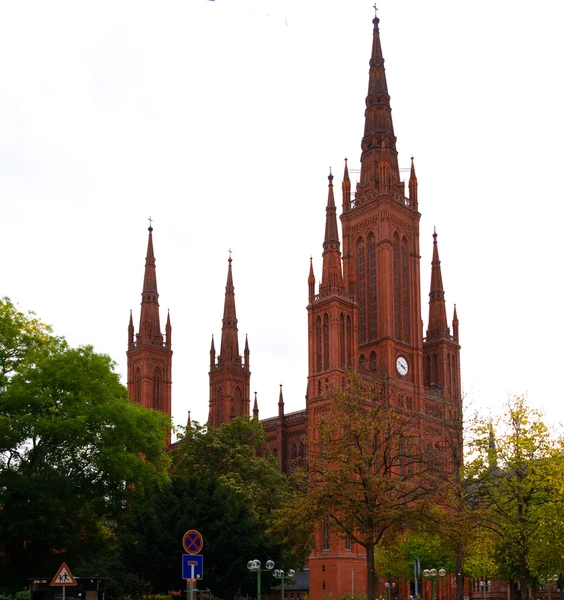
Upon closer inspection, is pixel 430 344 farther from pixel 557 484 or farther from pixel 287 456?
pixel 557 484

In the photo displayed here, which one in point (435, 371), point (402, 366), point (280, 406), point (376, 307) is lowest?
point (280, 406)

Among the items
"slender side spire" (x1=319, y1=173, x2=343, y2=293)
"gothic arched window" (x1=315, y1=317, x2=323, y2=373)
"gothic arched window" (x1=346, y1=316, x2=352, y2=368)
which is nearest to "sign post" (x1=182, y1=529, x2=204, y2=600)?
"gothic arched window" (x1=346, y1=316, x2=352, y2=368)

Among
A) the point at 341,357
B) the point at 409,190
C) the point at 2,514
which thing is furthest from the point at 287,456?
the point at 2,514

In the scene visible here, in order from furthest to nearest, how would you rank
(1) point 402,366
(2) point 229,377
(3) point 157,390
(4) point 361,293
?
1. (3) point 157,390
2. (2) point 229,377
3. (4) point 361,293
4. (1) point 402,366

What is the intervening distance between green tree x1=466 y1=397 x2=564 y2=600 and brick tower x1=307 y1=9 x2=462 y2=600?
1541 inches

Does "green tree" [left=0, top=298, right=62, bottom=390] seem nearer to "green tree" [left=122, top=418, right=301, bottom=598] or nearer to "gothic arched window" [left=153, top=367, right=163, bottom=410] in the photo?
"green tree" [left=122, top=418, right=301, bottom=598]

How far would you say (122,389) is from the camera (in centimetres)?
4444

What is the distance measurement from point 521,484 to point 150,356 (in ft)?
281

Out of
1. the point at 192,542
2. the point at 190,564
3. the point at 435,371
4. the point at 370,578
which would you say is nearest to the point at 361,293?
the point at 435,371

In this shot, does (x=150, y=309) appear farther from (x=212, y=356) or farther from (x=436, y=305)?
(x=436, y=305)

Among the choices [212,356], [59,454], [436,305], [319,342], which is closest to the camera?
[59,454]

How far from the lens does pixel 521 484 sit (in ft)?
113

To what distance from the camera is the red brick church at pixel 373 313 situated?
81.1 meters

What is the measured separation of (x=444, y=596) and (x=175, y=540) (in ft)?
171
